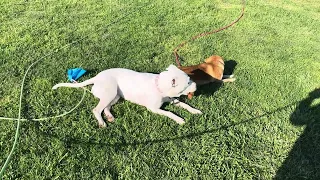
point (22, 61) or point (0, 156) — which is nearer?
point (0, 156)

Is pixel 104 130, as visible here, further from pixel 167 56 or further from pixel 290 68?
pixel 290 68

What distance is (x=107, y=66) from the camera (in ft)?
16.1

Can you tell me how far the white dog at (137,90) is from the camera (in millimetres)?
3760

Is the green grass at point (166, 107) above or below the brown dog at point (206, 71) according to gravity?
below

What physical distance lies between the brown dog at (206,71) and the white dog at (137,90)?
0.47 m

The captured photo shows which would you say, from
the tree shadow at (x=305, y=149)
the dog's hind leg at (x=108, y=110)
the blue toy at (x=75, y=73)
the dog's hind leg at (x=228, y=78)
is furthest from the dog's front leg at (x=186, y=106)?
the blue toy at (x=75, y=73)

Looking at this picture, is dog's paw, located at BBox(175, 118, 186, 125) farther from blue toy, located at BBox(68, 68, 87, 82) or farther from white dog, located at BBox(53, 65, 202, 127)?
blue toy, located at BBox(68, 68, 87, 82)

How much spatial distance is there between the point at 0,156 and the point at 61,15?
3.72 meters

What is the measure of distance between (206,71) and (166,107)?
2.55 ft

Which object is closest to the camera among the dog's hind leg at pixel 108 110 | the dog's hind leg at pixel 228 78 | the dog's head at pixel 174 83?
the dog's head at pixel 174 83

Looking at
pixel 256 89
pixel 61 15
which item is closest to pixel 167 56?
pixel 256 89

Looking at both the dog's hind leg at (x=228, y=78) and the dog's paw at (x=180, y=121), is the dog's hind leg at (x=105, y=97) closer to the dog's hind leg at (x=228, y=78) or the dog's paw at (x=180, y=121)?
the dog's paw at (x=180, y=121)

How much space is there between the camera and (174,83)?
12.1 feet

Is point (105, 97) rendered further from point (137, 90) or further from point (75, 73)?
point (75, 73)
